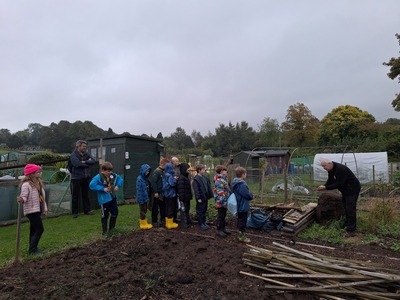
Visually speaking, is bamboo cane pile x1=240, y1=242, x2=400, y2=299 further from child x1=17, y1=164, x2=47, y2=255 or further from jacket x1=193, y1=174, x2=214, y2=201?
child x1=17, y1=164, x2=47, y2=255

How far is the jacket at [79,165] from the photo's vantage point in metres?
8.47

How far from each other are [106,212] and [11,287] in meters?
2.79

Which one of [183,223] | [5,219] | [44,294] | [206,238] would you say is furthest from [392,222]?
[5,219]

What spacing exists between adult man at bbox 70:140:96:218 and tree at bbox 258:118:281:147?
51034 mm

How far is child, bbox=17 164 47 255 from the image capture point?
18.4ft

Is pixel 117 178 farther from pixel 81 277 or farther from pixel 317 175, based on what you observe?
pixel 317 175

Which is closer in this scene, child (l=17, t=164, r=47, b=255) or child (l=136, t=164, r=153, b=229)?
child (l=17, t=164, r=47, b=255)

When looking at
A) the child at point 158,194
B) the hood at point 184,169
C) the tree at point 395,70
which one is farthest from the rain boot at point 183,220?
the tree at point 395,70

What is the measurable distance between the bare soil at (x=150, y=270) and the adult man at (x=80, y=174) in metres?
3.01

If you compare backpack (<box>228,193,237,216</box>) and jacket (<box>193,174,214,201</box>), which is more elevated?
jacket (<box>193,174,214,201</box>)

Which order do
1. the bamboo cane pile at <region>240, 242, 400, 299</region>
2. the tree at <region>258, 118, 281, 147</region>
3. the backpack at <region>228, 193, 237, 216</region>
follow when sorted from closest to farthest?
the bamboo cane pile at <region>240, 242, 400, 299</region>, the backpack at <region>228, 193, 237, 216</region>, the tree at <region>258, 118, 281, 147</region>

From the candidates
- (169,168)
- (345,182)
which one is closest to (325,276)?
(345,182)

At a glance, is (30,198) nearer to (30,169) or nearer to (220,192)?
(30,169)

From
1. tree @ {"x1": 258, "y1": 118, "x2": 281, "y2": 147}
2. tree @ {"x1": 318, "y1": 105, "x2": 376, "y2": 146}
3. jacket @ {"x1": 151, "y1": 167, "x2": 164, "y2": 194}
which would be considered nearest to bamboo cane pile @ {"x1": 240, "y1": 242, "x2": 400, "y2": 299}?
jacket @ {"x1": 151, "y1": 167, "x2": 164, "y2": 194}
